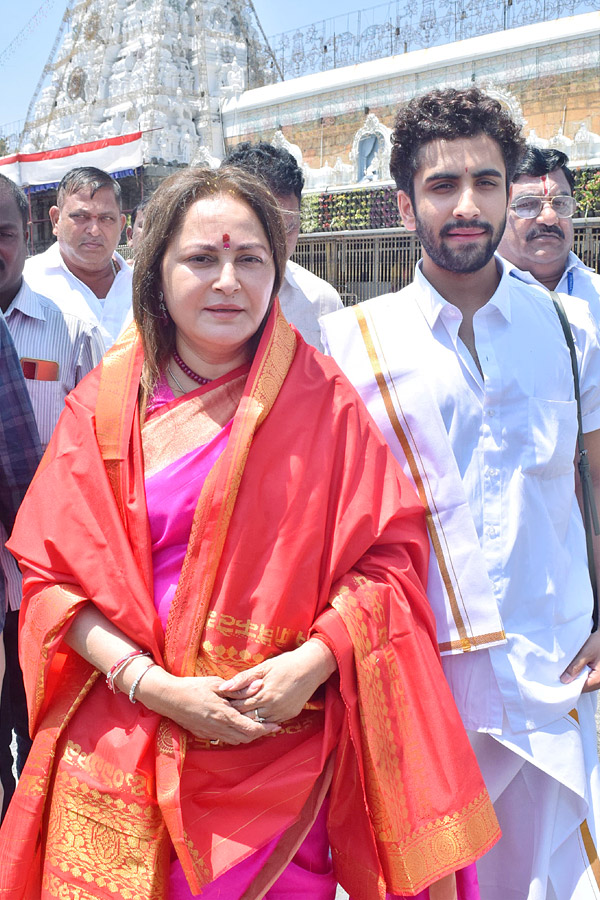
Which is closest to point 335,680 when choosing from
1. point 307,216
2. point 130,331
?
point 130,331

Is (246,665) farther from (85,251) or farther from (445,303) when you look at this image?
(85,251)

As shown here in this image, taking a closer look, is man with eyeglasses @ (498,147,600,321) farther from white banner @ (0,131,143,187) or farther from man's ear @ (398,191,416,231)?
white banner @ (0,131,143,187)

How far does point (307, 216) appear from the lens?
17438mm

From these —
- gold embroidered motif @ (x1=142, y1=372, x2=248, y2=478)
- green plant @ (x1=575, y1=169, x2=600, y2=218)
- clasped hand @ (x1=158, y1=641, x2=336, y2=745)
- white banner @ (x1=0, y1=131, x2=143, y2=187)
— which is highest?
white banner @ (x1=0, y1=131, x2=143, y2=187)

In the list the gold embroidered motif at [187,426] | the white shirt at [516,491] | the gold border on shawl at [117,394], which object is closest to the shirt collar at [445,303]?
the white shirt at [516,491]

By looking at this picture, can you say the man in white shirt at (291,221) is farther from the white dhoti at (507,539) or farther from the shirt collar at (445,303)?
the white dhoti at (507,539)

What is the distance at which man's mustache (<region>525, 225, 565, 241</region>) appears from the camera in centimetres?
362

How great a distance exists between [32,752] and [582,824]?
55.6 inches

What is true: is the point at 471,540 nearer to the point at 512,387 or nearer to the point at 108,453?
the point at 512,387

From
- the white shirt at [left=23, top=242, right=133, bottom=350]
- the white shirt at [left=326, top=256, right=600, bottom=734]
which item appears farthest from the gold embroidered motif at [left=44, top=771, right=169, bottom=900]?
the white shirt at [left=23, top=242, right=133, bottom=350]

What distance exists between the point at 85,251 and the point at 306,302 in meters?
1.58

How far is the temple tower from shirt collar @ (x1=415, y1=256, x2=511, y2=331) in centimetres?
1997

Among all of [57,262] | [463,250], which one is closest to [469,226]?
[463,250]

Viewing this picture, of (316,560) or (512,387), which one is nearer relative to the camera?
(316,560)
